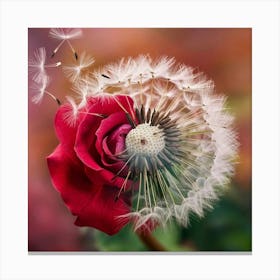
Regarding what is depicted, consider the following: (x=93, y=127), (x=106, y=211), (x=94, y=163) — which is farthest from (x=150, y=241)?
(x=93, y=127)

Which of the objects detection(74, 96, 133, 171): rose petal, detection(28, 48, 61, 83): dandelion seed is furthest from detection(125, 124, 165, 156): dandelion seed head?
detection(28, 48, 61, 83): dandelion seed

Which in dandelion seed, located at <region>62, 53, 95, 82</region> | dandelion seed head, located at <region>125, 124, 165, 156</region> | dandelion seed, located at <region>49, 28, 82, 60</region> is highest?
dandelion seed, located at <region>49, 28, 82, 60</region>

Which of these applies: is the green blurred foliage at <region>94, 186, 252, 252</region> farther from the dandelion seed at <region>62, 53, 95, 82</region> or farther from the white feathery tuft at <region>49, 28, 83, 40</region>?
Answer: the white feathery tuft at <region>49, 28, 83, 40</region>

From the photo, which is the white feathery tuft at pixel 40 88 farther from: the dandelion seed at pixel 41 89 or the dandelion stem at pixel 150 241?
the dandelion stem at pixel 150 241
